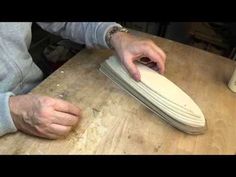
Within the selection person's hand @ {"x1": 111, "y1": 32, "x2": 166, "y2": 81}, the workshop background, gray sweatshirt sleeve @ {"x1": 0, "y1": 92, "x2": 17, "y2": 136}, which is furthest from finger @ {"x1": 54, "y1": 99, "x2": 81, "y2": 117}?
the workshop background

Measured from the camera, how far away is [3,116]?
629 mm

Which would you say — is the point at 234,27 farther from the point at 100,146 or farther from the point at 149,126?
the point at 100,146

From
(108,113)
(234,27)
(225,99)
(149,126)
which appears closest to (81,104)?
(108,113)

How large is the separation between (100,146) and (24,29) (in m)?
0.39

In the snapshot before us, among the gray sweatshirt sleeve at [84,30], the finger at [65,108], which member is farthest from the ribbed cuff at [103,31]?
the finger at [65,108]

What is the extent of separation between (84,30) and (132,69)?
0.24 meters

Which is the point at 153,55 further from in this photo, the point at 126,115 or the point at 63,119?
the point at 63,119

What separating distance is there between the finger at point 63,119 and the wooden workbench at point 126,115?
0.03 metres

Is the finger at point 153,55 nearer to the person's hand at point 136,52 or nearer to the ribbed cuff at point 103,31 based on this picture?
the person's hand at point 136,52

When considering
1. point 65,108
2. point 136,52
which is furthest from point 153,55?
point 65,108

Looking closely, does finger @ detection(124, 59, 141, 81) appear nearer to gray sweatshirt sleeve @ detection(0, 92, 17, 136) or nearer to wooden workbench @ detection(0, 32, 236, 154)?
wooden workbench @ detection(0, 32, 236, 154)

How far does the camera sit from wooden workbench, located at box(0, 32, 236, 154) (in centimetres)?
64

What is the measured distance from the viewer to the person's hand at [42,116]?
24.6 inches
